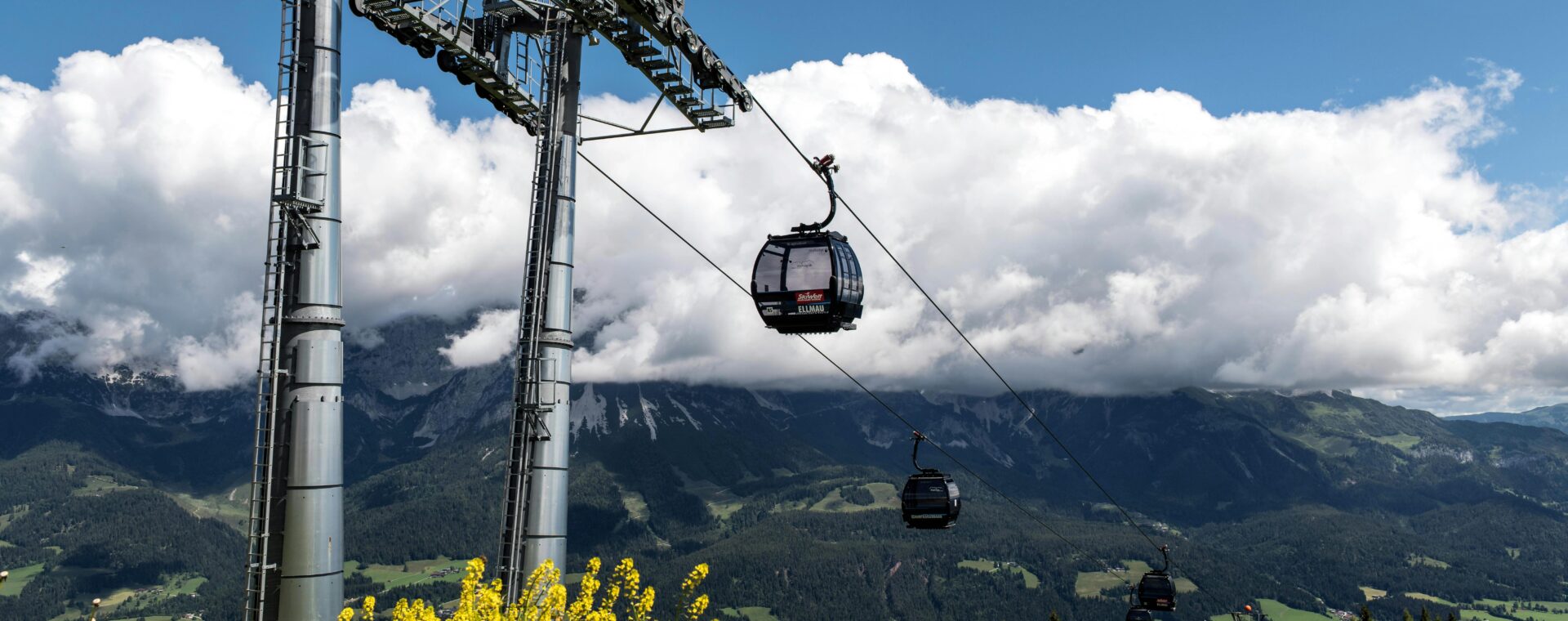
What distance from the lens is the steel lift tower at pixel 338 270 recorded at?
659 inches

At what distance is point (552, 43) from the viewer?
21500 mm

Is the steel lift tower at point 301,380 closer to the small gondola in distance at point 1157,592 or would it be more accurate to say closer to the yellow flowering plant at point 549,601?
the yellow flowering plant at point 549,601

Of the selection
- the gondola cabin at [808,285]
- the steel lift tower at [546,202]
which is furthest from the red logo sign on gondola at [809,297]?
the steel lift tower at [546,202]

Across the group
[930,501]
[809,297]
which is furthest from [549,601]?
[930,501]

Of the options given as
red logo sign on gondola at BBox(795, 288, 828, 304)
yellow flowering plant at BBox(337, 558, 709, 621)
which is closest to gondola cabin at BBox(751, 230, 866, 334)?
red logo sign on gondola at BBox(795, 288, 828, 304)

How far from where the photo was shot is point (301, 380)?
16.8 metres

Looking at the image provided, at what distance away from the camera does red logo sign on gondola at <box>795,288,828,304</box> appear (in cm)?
2528

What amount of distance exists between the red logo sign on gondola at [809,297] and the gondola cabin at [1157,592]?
47.9m

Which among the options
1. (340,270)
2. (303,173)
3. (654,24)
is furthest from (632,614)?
(654,24)

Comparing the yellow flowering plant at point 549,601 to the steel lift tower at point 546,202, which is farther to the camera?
the steel lift tower at point 546,202

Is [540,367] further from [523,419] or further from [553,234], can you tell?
[553,234]

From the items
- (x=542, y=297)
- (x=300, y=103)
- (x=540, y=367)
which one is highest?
(x=300, y=103)

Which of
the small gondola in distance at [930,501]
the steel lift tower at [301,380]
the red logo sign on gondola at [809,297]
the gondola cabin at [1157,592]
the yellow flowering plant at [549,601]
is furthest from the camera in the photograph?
the gondola cabin at [1157,592]

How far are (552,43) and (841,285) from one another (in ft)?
27.7
